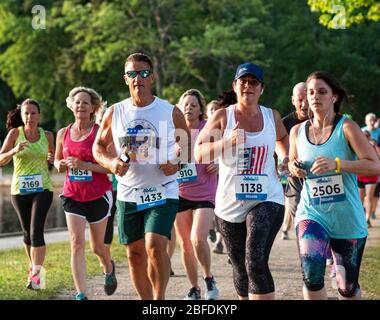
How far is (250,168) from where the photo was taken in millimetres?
6328

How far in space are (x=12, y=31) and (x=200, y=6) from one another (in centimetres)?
894

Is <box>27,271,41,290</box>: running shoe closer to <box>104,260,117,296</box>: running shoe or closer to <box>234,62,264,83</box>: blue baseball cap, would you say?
<box>104,260,117,296</box>: running shoe

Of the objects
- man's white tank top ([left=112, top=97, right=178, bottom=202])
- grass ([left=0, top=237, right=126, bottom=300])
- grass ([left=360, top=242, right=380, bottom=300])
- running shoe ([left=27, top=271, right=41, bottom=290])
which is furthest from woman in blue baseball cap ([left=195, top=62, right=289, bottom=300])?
running shoe ([left=27, top=271, right=41, bottom=290])

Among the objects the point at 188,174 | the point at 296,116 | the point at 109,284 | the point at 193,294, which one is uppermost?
the point at 296,116

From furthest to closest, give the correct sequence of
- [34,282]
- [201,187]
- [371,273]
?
[371,273] → [34,282] → [201,187]

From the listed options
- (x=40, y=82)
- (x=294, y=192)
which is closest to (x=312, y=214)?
(x=294, y=192)

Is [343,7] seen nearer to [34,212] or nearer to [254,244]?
[34,212]

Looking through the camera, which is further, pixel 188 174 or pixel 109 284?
pixel 188 174

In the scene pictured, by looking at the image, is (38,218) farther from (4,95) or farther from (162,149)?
(4,95)

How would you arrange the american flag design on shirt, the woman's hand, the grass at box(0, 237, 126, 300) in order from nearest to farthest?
the woman's hand
the american flag design on shirt
the grass at box(0, 237, 126, 300)

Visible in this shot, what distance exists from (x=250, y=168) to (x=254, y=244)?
57 cm

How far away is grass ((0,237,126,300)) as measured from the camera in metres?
8.41

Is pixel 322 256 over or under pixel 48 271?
under

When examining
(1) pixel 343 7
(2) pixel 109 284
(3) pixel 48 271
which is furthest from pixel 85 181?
(1) pixel 343 7
